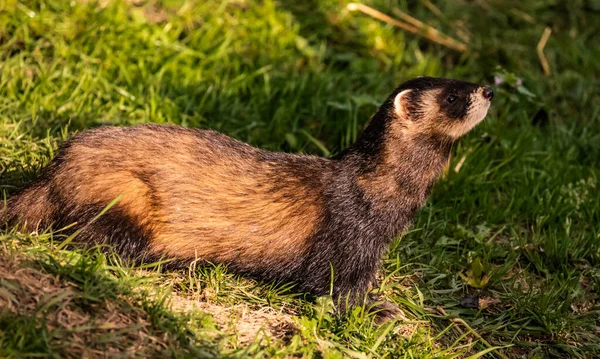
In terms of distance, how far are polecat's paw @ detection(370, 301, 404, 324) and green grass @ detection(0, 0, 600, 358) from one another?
0.08 meters

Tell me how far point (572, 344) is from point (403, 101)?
2.07 metres

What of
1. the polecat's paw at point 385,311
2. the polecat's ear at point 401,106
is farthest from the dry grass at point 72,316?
the polecat's ear at point 401,106

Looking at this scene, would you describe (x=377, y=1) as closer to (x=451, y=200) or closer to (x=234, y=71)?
(x=234, y=71)

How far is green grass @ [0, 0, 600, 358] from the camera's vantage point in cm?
489

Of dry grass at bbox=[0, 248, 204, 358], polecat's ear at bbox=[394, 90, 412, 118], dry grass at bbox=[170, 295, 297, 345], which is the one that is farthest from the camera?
polecat's ear at bbox=[394, 90, 412, 118]

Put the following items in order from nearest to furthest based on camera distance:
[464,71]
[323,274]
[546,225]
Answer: [323,274]
[546,225]
[464,71]

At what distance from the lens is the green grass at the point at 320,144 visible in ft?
16.0

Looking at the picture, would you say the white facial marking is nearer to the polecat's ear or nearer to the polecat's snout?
the polecat's snout

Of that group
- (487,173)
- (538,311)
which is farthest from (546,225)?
(538,311)

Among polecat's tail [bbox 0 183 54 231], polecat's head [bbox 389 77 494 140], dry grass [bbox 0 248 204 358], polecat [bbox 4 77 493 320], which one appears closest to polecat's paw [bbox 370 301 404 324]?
polecat [bbox 4 77 493 320]

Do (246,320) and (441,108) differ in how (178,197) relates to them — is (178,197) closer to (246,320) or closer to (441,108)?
(246,320)

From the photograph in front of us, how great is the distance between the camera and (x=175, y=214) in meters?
5.46

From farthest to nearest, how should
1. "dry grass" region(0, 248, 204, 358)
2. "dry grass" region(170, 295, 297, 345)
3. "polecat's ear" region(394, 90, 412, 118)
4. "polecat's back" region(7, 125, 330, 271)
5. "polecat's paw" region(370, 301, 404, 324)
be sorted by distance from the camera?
"polecat's ear" region(394, 90, 412, 118) < "polecat's paw" region(370, 301, 404, 324) < "polecat's back" region(7, 125, 330, 271) < "dry grass" region(170, 295, 297, 345) < "dry grass" region(0, 248, 204, 358)

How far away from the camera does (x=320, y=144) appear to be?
7465 millimetres
